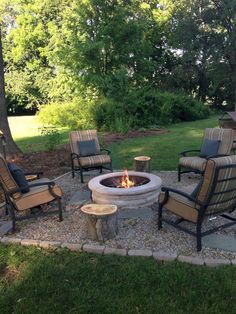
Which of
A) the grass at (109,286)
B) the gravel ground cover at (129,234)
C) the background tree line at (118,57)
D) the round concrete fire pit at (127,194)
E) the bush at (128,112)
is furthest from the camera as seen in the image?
the background tree line at (118,57)

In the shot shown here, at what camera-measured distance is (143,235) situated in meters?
4.50

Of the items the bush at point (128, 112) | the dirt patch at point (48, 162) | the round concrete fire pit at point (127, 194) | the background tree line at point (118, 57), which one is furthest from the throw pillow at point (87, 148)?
the background tree line at point (118, 57)

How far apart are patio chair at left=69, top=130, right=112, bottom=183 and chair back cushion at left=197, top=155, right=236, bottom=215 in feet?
11.2

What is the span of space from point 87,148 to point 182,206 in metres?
3.77

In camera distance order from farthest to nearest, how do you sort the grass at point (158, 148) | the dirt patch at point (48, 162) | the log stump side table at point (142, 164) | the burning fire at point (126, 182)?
the grass at point (158, 148), the dirt patch at point (48, 162), the log stump side table at point (142, 164), the burning fire at point (126, 182)

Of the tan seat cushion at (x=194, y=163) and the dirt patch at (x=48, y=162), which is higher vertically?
the tan seat cushion at (x=194, y=163)

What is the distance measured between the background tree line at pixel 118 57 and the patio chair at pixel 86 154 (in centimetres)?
673

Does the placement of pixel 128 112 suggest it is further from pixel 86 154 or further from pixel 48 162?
pixel 86 154

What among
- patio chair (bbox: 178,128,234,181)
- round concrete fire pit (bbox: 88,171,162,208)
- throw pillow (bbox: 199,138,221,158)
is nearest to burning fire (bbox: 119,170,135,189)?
round concrete fire pit (bbox: 88,171,162,208)

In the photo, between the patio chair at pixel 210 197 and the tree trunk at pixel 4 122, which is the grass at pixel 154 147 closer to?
the tree trunk at pixel 4 122

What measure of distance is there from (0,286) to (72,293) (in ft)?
2.51

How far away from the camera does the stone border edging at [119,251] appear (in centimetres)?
375

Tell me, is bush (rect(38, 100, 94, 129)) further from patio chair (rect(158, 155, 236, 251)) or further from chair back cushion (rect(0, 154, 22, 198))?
patio chair (rect(158, 155, 236, 251))

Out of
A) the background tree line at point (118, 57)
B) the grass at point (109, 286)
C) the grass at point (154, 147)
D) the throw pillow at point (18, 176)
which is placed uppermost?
the background tree line at point (118, 57)
